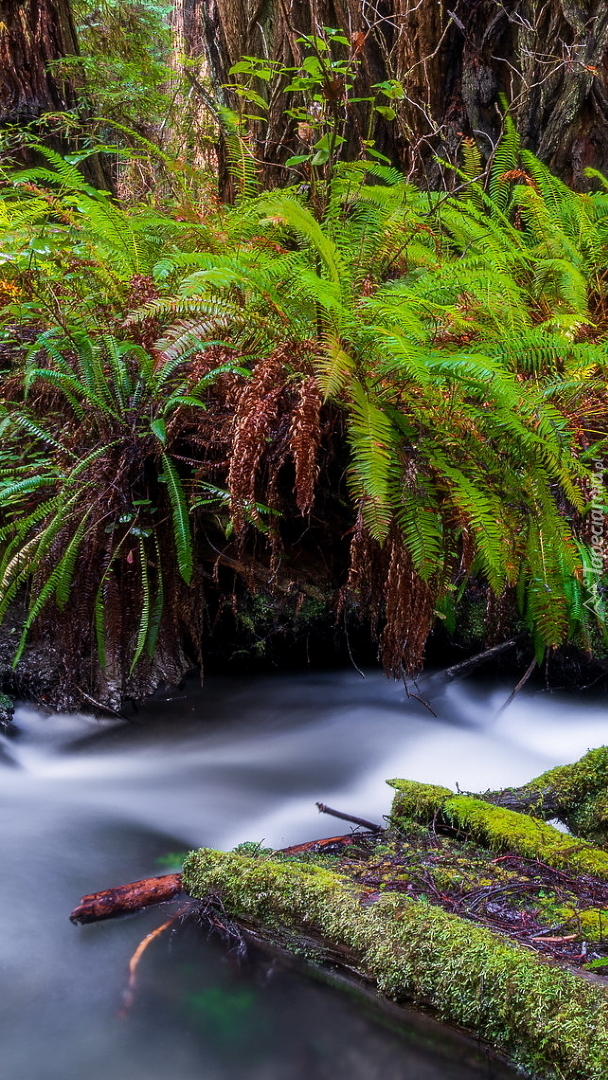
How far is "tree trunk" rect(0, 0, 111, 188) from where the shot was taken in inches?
188

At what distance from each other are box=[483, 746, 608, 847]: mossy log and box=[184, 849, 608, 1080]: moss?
37.1 inches

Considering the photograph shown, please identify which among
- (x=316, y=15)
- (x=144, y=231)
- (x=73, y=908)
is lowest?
(x=73, y=908)

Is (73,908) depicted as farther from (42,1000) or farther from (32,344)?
(32,344)

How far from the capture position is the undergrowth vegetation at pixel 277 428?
7.93 feet

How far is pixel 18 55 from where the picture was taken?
15.8 feet

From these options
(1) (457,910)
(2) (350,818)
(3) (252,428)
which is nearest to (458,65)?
(3) (252,428)

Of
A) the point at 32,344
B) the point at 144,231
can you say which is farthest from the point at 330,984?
the point at 144,231

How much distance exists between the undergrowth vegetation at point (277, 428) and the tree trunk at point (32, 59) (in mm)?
1824

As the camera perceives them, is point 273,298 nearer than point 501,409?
No

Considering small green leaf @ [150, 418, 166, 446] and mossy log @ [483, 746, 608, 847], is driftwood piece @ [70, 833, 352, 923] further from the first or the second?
small green leaf @ [150, 418, 166, 446]

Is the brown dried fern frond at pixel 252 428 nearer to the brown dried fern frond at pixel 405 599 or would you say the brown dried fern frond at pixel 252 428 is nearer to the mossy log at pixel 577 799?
the brown dried fern frond at pixel 405 599

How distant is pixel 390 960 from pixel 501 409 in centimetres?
156

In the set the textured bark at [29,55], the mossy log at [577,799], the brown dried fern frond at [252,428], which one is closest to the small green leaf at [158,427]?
the brown dried fern frond at [252,428]

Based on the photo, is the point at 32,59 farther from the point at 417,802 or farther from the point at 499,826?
the point at 499,826
